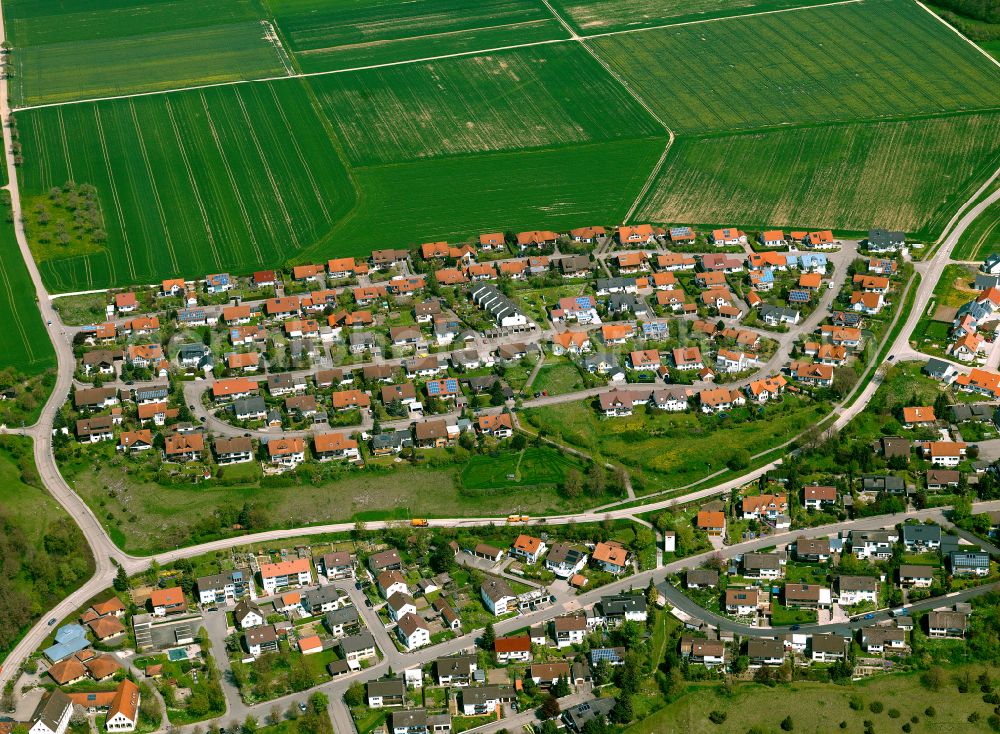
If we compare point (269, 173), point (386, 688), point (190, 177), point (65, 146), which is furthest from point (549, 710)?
point (65, 146)

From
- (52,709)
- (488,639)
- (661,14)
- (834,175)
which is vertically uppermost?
(661,14)

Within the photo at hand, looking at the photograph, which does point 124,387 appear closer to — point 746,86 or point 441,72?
point 441,72

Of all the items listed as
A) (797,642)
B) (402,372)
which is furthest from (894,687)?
(402,372)

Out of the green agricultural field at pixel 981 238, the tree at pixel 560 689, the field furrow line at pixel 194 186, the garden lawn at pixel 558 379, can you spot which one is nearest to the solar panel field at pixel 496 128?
the field furrow line at pixel 194 186

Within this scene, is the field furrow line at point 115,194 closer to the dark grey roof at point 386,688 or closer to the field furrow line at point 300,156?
the field furrow line at point 300,156

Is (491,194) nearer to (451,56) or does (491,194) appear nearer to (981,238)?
(451,56)
